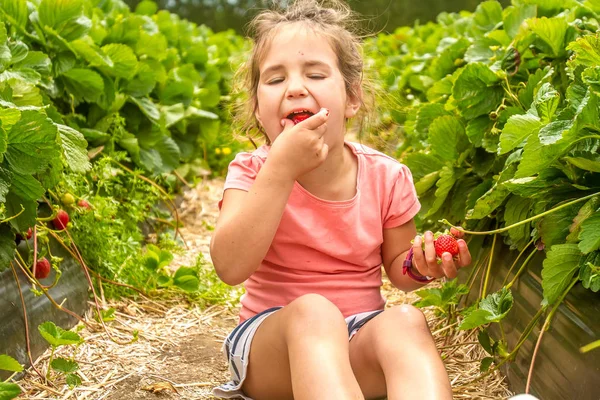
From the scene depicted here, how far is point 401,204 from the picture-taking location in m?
2.12

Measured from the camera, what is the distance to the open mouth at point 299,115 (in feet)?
6.37

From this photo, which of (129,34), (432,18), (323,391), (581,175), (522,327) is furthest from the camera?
(432,18)

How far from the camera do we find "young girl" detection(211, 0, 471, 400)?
1706 mm

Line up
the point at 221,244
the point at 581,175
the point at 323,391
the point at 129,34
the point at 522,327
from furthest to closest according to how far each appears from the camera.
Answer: the point at 129,34 → the point at 522,327 → the point at 221,244 → the point at 581,175 → the point at 323,391

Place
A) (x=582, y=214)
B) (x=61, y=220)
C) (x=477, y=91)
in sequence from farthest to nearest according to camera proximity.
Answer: (x=61, y=220)
(x=477, y=91)
(x=582, y=214)

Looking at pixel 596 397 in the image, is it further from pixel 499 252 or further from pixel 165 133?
pixel 165 133

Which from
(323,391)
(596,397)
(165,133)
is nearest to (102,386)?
(323,391)

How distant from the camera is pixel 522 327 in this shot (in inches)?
81.0

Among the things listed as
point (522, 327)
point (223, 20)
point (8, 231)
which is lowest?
point (223, 20)

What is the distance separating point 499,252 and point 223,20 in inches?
381

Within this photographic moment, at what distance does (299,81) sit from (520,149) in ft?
1.74

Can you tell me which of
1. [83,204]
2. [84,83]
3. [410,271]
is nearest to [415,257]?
[410,271]

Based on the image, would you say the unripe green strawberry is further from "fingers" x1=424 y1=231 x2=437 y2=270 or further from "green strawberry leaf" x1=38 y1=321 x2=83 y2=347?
"fingers" x1=424 y1=231 x2=437 y2=270

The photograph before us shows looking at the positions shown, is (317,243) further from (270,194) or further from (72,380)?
(72,380)
